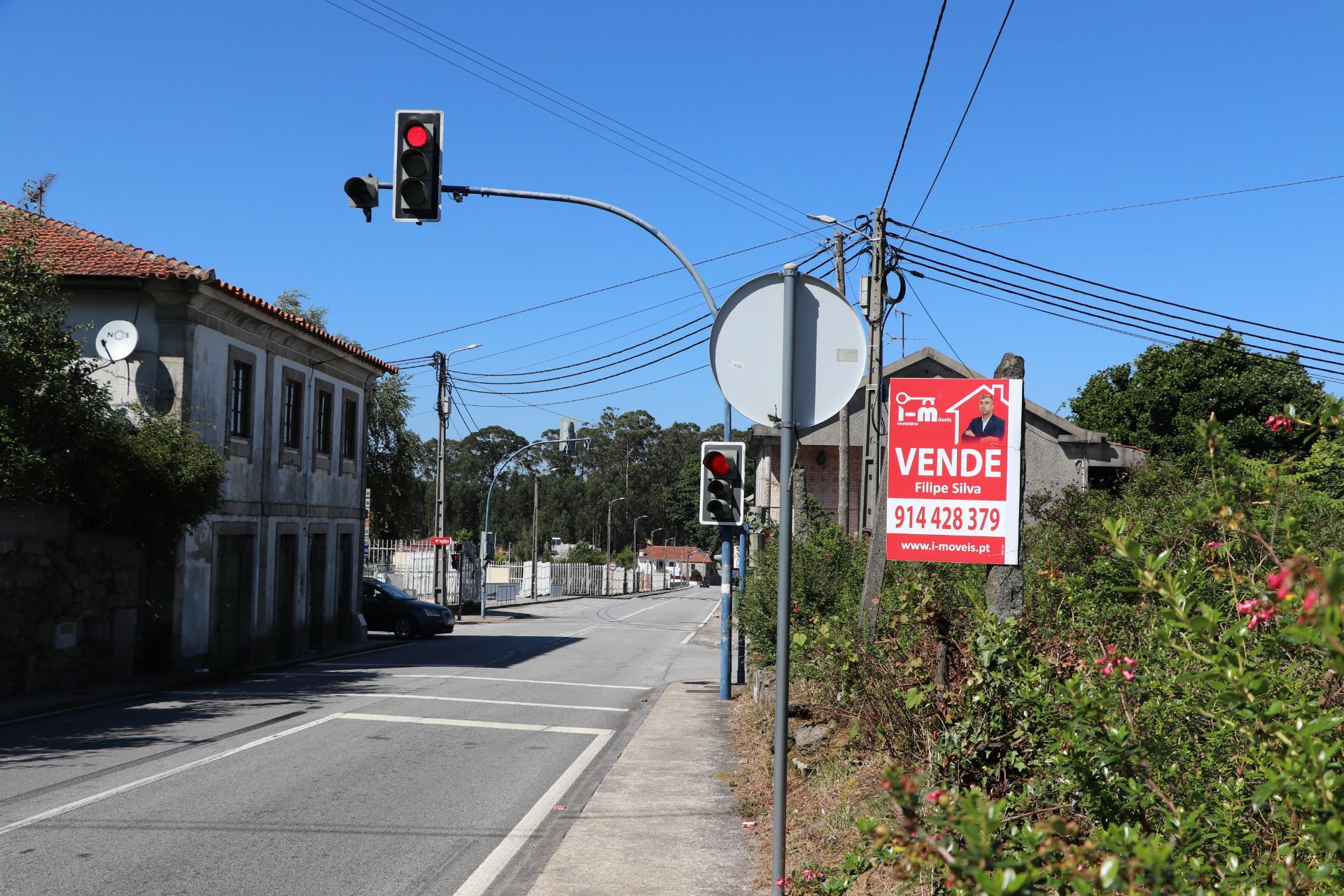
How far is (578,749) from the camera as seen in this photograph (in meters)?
11.7

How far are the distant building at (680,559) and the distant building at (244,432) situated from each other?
81.7 m

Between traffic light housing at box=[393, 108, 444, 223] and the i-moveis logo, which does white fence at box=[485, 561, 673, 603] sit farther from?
the i-moveis logo

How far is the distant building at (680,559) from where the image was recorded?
113375 millimetres

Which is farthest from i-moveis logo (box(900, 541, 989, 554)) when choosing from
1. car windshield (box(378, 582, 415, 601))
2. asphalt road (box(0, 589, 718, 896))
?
car windshield (box(378, 582, 415, 601))

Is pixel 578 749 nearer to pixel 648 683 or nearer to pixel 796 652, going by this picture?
pixel 796 652

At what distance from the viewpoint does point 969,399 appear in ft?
21.1

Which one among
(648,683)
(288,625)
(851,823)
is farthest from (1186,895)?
(288,625)

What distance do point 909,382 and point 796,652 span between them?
10.7 feet

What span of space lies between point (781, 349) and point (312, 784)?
6697 millimetres

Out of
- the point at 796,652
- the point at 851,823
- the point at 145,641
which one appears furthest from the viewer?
the point at 145,641

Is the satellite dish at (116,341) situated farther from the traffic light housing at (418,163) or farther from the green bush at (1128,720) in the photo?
the green bush at (1128,720)

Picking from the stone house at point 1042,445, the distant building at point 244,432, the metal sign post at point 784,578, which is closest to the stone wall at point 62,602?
the distant building at point 244,432

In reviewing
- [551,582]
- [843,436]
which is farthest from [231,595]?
[551,582]

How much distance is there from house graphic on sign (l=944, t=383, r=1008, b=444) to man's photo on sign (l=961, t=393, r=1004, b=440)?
0.03 m
